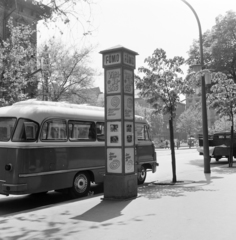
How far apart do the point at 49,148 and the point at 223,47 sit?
61.3 ft

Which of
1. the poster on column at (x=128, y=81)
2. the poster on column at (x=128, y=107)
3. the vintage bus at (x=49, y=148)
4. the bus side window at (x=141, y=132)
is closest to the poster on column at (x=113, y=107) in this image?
the poster on column at (x=128, y=107)

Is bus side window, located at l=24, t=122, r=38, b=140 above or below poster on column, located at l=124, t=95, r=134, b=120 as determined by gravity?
below

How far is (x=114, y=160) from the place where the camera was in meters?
8.47

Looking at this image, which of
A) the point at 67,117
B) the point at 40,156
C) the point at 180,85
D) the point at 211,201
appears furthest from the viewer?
the point at 180,85

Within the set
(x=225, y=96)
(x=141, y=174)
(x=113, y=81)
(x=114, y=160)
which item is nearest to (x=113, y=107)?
(x=113, y=81)

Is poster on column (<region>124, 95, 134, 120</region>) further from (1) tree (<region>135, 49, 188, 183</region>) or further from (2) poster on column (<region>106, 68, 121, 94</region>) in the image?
(1) tree (<region>135, 49, 188, 183</region>)

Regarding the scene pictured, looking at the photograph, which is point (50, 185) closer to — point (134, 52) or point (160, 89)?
point (134, 52)

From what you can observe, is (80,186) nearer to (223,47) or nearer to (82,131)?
(82,131)

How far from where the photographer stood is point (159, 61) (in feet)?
39.9

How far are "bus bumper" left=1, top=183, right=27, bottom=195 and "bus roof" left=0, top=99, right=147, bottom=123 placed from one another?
1643 mm

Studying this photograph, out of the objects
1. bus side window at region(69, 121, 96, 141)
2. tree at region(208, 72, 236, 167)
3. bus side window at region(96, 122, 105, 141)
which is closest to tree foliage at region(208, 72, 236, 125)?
tree at region(208, 72, 236, 167)

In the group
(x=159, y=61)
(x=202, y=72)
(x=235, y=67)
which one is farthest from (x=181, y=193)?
(x=235, y=67)

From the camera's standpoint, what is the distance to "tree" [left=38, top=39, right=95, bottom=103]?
2867cm

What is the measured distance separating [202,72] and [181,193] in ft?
22.0
